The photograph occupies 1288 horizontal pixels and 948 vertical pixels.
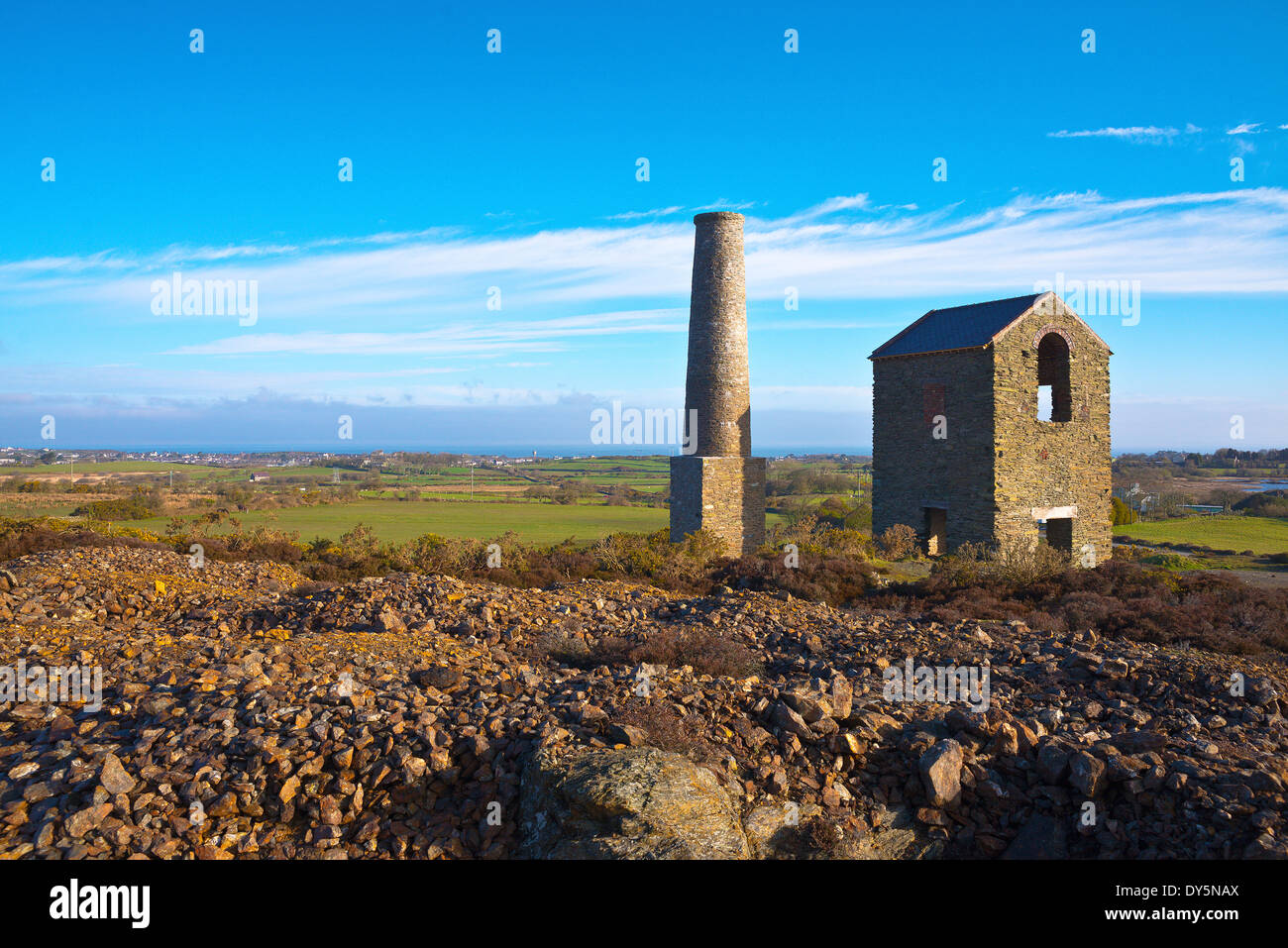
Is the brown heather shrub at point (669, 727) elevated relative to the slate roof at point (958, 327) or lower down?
lower down

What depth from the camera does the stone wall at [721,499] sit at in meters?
20.2

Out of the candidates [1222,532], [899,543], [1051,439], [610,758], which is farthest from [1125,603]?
[1222,532]

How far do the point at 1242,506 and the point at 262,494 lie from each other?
48597 millimetres

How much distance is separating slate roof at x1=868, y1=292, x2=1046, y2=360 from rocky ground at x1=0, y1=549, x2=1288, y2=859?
467 inches

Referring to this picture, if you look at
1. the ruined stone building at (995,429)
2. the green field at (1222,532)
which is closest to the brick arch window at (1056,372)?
the ruined stone building at (995,429)

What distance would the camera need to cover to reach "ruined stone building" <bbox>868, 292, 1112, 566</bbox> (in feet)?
60.9

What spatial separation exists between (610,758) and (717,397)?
1582 centimetres

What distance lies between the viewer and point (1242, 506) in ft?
127

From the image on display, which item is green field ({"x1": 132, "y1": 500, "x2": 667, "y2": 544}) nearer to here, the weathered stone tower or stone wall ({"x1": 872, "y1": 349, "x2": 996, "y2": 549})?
the weathered stone tower

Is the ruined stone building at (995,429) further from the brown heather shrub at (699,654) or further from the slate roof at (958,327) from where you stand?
the brown heather shrub at (699,654)

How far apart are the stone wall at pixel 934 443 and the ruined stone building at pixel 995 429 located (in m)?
0.03

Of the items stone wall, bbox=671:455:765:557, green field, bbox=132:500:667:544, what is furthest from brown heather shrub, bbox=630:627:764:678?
stone wall, bbox=671:455:765:557
